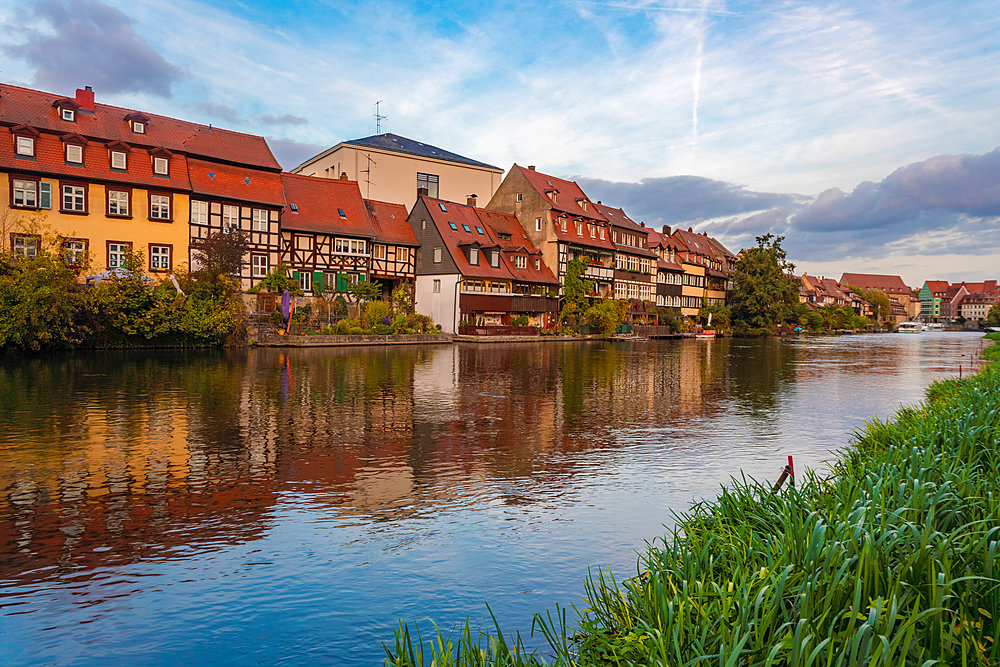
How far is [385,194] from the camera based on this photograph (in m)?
64.2

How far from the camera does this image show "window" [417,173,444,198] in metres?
66.8

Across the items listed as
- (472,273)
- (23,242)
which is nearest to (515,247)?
(472,273)

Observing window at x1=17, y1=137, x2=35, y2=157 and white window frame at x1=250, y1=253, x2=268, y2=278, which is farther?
white window frame at x1=250, y1=253, x2=268, y2=278

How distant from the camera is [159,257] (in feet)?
134

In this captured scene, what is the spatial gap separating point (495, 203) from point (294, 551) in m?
64.4

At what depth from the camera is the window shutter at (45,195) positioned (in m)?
36.7

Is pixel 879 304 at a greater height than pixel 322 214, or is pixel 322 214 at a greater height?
pixel 322 214

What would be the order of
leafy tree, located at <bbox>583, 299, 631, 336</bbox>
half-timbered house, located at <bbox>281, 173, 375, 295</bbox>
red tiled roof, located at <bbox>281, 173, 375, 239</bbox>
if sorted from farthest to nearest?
leafy tree, located at <bbox>583, 299, 631, 336</bbox>
red tiled roof, located at <bbox>281, 173, 375, 239</bbox>
half-timbered house, located at <bbox>281, 173, 375, 295</bbox>

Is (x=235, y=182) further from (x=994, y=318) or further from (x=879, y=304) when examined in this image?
(x=994, y=318)

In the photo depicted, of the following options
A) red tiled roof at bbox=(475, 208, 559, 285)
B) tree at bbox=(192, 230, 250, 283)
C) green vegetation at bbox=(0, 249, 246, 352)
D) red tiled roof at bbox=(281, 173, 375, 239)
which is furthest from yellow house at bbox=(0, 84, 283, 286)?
red tiled roof at bbox=(475, 208, 559, 285)

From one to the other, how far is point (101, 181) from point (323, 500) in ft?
124

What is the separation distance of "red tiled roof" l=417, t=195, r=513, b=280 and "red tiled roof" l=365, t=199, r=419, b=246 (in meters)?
2.40

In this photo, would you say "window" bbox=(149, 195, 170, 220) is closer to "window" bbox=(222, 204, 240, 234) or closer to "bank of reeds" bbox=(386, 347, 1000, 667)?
"window" bbox=(222, 204, 240, 234)

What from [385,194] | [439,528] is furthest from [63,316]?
[385,194]
